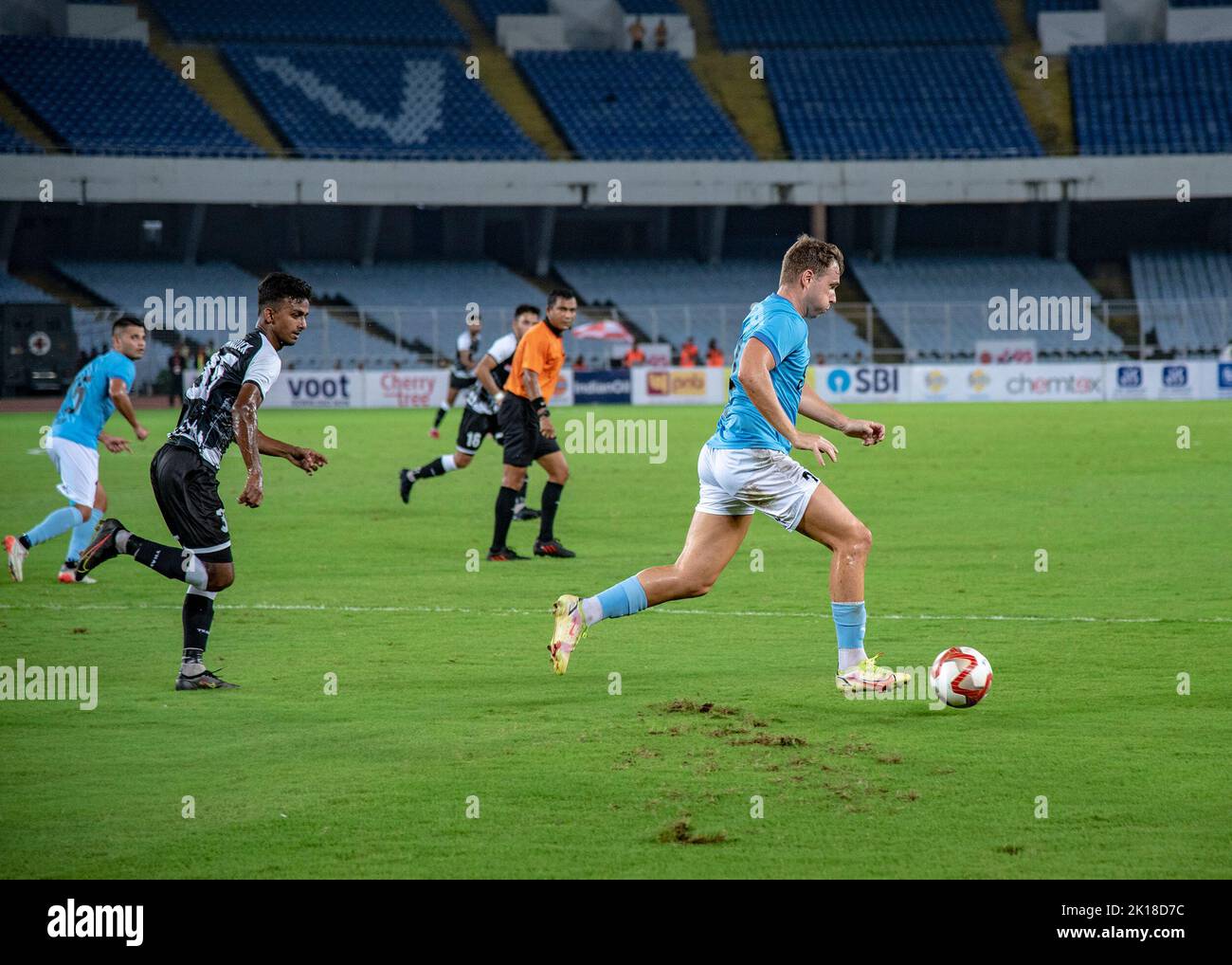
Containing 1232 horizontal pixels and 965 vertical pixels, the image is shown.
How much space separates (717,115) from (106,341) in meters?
25.6

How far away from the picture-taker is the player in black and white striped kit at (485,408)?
17.3m

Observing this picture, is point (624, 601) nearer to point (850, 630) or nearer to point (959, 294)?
point (850, 630)

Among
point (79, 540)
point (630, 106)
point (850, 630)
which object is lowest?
point (850, 630)

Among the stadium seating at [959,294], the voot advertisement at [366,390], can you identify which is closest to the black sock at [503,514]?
the voot advertisement at [366,390]

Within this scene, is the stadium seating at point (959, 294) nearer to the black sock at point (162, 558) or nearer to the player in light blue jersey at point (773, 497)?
the player in light blue jersey at point (773, 497)

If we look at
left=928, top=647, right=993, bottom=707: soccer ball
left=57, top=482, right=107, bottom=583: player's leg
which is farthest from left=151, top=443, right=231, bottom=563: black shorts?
left=57, top=482, right=107, bottom=583: player's leg

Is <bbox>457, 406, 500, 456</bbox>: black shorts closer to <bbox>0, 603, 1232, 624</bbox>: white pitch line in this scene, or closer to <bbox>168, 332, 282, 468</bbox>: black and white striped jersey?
<bbox>0, 603, 1232, 624</bbox>: white pitch line

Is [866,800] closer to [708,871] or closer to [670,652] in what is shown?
[708,871]

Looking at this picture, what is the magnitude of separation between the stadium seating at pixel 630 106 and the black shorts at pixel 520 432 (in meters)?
44.1

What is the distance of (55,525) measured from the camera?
13.7 m

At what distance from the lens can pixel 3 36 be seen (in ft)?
178

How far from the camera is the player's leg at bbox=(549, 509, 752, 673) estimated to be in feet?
27.8

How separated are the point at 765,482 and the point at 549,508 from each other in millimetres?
6883

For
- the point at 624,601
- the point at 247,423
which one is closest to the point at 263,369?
the point at 247,423
